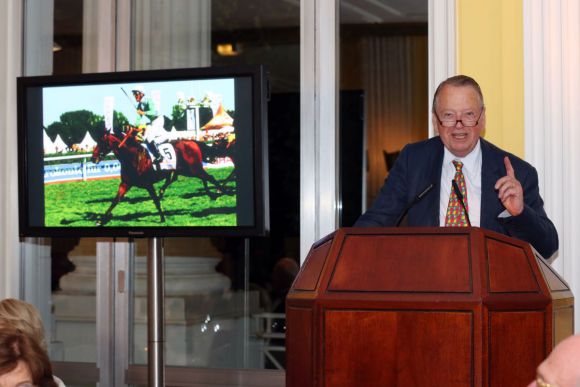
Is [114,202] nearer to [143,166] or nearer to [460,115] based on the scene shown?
[143,166]

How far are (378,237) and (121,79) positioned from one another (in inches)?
74.5

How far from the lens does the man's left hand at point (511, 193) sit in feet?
9.00

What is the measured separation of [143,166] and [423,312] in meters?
1.95

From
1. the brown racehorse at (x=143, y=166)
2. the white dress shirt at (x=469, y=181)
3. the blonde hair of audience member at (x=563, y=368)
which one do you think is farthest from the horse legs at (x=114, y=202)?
the blonde hair of audience member at (x=563, y=368)

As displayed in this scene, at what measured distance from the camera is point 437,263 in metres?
2.43

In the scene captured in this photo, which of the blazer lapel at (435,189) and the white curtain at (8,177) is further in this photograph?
the white curtain at (8,177)

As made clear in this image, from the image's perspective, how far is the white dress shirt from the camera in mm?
3289

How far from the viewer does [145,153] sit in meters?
4.01

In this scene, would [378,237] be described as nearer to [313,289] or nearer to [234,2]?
[313,289]

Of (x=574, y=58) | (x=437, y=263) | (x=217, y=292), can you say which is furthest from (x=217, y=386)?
(x=437, y=263)

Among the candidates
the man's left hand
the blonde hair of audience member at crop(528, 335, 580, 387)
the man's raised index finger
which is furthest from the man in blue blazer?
the blonde hair of audience member at crop(528, 335, 580, 387)

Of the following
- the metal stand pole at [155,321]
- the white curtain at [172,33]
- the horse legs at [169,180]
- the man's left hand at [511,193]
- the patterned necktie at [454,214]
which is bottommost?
the metal stand pole at [155,321]

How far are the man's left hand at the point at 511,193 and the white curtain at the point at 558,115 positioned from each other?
111 cm

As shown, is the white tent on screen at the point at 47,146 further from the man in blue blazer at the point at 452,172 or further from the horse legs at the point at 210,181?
the man in blue blazer at the point at 452,172
